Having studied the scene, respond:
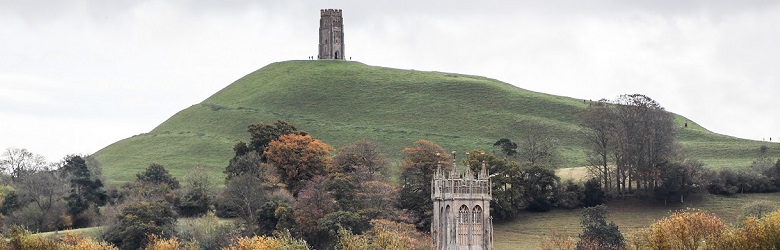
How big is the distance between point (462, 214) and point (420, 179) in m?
51.7

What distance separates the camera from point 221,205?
147000mm

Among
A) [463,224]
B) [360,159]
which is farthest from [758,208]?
[463,224]

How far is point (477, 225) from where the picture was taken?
302 feet

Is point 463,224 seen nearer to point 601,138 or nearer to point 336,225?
point 336,225

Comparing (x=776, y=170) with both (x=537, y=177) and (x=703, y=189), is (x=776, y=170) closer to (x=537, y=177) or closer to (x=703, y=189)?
(x=703, y=189)

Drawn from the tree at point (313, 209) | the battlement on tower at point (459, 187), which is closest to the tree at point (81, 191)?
the tree at point (313, 209)

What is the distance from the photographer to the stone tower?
299 ft

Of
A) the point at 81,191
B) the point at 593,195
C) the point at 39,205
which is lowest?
the point at 39,205

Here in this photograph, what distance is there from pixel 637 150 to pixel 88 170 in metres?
75.3

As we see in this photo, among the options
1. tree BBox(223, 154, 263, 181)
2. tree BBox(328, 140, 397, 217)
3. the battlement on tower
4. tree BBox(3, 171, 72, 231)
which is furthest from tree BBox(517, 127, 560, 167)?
the battlement on tower

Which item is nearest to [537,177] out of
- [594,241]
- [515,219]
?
[515,219]

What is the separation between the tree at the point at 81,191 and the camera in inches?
5979

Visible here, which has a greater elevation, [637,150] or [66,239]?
[637,150]

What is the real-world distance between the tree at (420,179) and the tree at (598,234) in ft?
56.6
